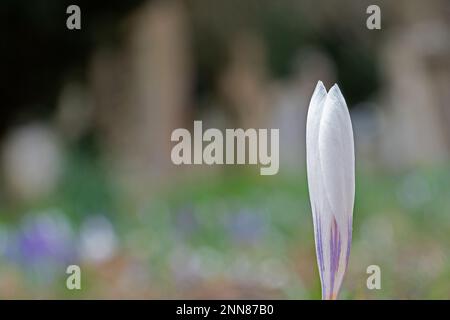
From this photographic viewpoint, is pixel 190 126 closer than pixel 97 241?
No

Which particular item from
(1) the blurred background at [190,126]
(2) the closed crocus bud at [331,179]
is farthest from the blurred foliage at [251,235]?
(2) the closed crocus bud at [331,179]

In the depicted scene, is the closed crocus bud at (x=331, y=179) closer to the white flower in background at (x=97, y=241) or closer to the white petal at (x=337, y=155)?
the white petal at (x=337, y=155)

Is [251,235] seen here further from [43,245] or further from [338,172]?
[338,172]

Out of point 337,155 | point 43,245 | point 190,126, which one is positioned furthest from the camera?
point 190,126

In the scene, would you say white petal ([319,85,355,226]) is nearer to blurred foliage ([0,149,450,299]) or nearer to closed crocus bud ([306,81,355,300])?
closed crocus bud ([306,81,355,300])

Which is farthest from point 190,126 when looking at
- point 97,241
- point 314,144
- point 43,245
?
point 314,144
